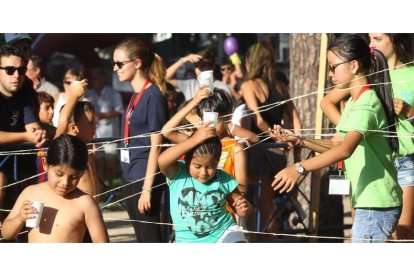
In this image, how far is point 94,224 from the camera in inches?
210

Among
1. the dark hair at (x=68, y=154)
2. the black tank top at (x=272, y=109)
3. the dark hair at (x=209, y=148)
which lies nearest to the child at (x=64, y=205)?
the dark hair at (x=68, y=154)

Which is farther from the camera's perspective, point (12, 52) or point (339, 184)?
point (12, 52)

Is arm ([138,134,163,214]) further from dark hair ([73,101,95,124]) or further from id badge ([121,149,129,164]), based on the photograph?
dark hair ([73,101,95,124])

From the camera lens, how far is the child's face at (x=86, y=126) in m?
6.92

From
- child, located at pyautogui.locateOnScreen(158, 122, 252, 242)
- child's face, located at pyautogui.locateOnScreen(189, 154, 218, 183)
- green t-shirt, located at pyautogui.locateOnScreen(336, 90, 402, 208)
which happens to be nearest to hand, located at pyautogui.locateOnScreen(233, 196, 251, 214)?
child, located at pyautogui.locateOnScreen(158, 122, 252, 242)

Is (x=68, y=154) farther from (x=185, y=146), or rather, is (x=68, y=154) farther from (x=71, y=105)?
(x=71, y=105)

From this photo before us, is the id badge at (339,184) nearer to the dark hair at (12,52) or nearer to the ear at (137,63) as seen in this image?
the ear at (137,63)

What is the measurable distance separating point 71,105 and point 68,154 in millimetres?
1417

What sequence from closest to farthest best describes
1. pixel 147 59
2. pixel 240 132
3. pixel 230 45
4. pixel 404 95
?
pixel 404 95, pixel 147 59, pixel 240 132, pixel 230 45

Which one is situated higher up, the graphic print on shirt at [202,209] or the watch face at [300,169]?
the watch face at [300,169]

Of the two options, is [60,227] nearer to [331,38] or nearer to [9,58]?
[9,58]

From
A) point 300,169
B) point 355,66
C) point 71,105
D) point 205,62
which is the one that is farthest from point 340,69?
point 205,62

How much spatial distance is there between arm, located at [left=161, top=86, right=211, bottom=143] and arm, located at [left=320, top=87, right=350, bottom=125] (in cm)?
112
